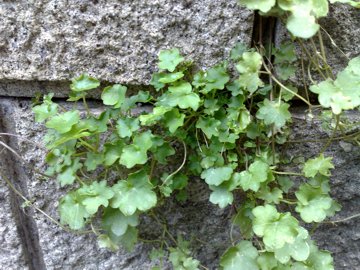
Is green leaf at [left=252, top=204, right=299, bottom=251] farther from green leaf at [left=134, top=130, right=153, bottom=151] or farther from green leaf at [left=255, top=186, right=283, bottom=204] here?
green leaf at [left=134, top=130, right=153, bottom=151]

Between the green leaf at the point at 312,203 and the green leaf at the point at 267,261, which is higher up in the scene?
the green leaf at the point at 312,203

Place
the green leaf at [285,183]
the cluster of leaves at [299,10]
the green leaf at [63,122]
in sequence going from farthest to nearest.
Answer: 1. the green leaf at [285,183]
2. the green leaf at [63,122]
3. the cluster of leaves at [299,10]

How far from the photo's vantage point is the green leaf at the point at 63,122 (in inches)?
24.9

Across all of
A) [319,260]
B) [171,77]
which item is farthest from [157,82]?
[319,260]

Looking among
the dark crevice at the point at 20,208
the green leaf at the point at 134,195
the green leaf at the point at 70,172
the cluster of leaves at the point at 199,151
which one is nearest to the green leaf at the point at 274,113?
the cluster of leaves at the point at 199,151

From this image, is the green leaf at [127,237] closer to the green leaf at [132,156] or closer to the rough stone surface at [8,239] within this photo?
the green leaf at [132,156]

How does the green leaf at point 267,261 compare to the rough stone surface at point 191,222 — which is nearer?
the green leaf at point 267,261

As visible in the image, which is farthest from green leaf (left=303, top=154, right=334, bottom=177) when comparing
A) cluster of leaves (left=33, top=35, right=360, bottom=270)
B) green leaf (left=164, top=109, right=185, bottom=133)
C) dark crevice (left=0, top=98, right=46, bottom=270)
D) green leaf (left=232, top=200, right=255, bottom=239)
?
dark crevice (left=0, top=98, right=46, bottom=270)

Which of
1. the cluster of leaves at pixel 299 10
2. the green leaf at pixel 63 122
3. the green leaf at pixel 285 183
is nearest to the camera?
the cluster of leaves at pixel 299 10

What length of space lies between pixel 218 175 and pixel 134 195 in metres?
0.14

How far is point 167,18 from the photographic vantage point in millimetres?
671

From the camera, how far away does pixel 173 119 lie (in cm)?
66

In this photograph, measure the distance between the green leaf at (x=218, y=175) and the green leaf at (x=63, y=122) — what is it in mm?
227

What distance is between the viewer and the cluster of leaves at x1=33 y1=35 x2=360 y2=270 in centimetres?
64
